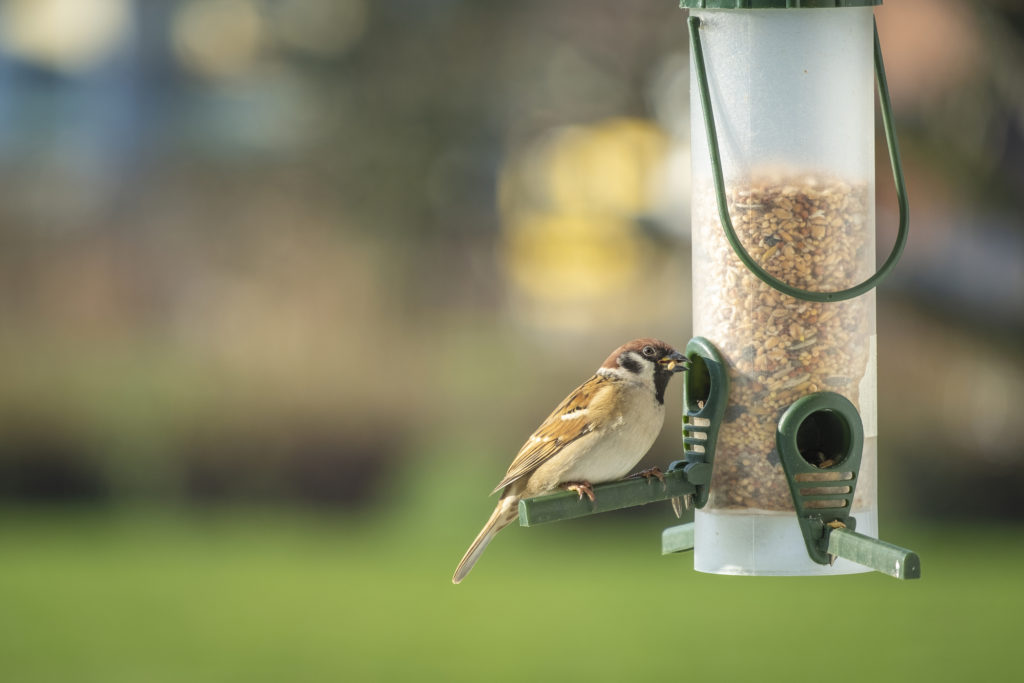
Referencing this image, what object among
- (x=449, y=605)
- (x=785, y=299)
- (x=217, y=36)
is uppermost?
(x=217, y=36)

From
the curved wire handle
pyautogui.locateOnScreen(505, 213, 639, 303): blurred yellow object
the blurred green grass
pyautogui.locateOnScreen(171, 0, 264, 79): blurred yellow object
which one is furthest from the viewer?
pyautogui.locateOnScreen(171, 0, 264, 79): blurred yellow object

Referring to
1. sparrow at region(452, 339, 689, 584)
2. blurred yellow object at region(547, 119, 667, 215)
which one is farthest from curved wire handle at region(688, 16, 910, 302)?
blurred yellow object at region(547, 119, 667, 215)

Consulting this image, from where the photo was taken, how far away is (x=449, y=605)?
8102mm

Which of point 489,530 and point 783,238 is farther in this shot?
point 489,530

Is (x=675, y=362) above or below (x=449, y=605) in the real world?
above

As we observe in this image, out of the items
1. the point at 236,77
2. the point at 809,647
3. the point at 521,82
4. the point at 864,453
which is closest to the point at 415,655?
the point at 809,647

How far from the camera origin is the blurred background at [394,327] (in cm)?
776

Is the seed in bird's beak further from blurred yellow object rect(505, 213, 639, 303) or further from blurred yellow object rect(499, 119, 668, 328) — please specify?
blurred yellow object rect(505, 213, 639, 303)

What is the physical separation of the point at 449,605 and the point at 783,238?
17.1ft

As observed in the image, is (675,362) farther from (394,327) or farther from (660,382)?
(394,327)

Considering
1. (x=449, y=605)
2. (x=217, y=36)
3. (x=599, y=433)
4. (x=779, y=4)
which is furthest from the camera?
(x=217, y=36)

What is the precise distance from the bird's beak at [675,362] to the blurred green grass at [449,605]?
153 inches

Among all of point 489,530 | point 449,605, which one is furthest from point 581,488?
point 449,605

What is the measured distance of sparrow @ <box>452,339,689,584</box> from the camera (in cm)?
331
